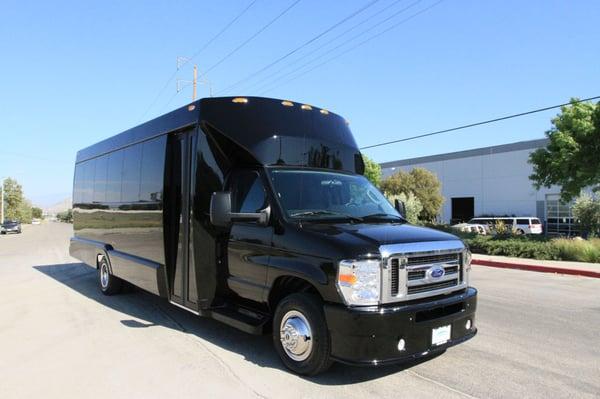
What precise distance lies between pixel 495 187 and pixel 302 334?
5297 centimetres

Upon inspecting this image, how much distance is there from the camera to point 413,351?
456 cm

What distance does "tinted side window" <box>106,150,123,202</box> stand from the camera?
8762 millimetres

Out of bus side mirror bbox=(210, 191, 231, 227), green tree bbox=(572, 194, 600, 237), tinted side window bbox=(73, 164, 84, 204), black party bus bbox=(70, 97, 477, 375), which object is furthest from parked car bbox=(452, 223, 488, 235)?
bus side mirror bbox=(210, 191, 231, 227)

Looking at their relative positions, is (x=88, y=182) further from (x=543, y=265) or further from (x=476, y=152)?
(x=476, y=152)

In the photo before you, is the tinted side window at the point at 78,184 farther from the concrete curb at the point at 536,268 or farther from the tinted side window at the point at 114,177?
the concrete curb at the point at 536,268

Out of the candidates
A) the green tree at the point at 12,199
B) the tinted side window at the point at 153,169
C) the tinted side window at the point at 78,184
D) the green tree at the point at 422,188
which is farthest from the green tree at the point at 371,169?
the green tree at the point at 12,199

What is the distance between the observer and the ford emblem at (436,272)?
15.8ft

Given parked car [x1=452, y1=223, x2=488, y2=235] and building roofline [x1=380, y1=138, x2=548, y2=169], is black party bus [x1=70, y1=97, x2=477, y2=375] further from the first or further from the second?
building roofline [x1=380, y1=138, x2=548, y2=169]

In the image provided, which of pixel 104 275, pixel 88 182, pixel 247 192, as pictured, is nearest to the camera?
pixel 247 192

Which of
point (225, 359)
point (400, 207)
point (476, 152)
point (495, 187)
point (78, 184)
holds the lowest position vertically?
point (225, 359)

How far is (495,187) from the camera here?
175ft

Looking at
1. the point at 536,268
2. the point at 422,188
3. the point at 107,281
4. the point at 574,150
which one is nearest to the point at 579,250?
the point at 536,268

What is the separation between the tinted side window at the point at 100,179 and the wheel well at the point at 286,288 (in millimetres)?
5485

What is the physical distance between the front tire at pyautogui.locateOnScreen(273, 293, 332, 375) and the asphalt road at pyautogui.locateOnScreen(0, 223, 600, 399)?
0.52 feet
